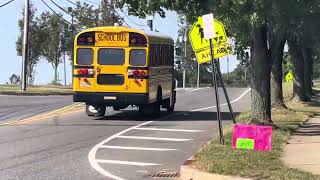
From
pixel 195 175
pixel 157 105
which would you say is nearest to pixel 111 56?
pixel 157 105

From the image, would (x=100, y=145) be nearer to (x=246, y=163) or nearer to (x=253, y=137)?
(x=253, y=137)

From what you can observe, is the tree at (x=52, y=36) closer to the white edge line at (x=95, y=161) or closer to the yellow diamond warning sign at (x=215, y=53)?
the white edge line at (x=95, y=161)

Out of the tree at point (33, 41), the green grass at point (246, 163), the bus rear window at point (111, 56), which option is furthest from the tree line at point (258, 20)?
the tree at point (33, 41)

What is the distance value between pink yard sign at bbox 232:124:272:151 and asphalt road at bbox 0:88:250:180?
130 centimetres

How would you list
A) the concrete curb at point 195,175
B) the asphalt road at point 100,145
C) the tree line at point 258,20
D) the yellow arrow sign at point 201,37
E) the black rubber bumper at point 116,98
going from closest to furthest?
the concrete curb at point 195,175 < the asphalt road at point 100,145 < the tree line at point 258,20 < the yellow arrow sign at point 201,37 < the black rubber bumper at point 116,98

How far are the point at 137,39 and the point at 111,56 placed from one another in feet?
3.41

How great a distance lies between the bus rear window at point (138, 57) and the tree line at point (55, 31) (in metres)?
34.2

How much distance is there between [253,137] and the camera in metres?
12.1

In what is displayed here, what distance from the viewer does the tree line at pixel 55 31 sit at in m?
54.9

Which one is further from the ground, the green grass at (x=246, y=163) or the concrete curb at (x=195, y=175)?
the green grass at (x=246, y=163)

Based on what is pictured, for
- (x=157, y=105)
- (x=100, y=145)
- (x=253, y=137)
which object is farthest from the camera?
(x=157, y=105)

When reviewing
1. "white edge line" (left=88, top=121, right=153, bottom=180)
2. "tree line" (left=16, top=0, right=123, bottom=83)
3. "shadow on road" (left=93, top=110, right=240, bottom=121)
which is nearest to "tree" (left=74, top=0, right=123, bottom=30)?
"tree line" (left=16, top=0, right=123, bottom=83)

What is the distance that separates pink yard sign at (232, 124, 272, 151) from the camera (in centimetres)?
1202

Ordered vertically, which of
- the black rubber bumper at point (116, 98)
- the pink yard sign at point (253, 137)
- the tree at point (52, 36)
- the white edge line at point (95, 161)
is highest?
the tree at point (52, 36)
